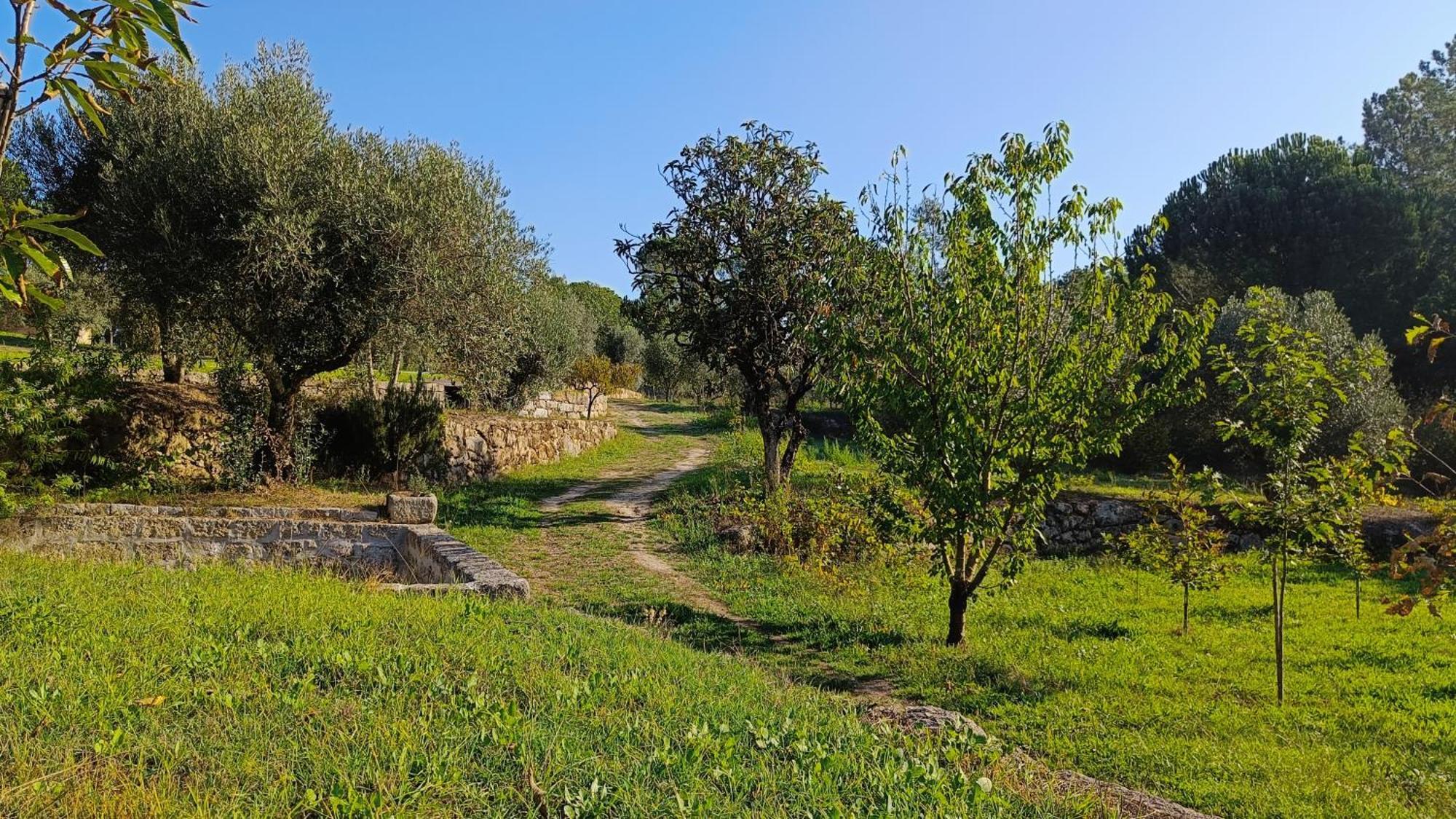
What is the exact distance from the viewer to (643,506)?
16391 millimetres

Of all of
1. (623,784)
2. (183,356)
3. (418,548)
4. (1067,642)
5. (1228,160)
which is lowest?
(1067,642)

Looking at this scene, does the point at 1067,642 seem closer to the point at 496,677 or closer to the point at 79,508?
the point at 496,677

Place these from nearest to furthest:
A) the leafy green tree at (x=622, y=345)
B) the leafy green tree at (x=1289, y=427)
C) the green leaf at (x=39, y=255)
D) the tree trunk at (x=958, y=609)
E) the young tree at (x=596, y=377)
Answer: the green leaf at (x=39, y=255) → the leafy green tree at (x=1289, y=427) → the tree trunk at (x=958, y=609) → the young tree at (x=596, y=377) → the leafy green tree at (x=622, y=345)

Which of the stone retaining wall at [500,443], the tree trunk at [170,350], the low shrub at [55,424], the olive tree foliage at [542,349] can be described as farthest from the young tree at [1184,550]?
the tree trunk at [170,350]

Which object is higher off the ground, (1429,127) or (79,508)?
(1429,127)

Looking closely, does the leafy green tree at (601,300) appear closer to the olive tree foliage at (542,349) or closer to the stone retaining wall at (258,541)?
the olive tree foliage at (542,349)

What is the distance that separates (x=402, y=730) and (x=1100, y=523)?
1560 cm

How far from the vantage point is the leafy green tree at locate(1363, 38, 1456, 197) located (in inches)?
1394

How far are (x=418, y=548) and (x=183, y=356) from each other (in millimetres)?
7966

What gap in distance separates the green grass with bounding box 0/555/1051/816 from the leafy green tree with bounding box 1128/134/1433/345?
2803 centimetres

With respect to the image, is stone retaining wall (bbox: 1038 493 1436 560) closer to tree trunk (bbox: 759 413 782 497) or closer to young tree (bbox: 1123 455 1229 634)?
young tree (bbox: 1123 455 1229 634)

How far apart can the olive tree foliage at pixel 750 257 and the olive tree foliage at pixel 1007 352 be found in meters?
6.16

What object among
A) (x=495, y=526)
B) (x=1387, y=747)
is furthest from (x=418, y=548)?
(x=1387, y=747)

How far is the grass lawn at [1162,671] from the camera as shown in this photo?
5.60m
